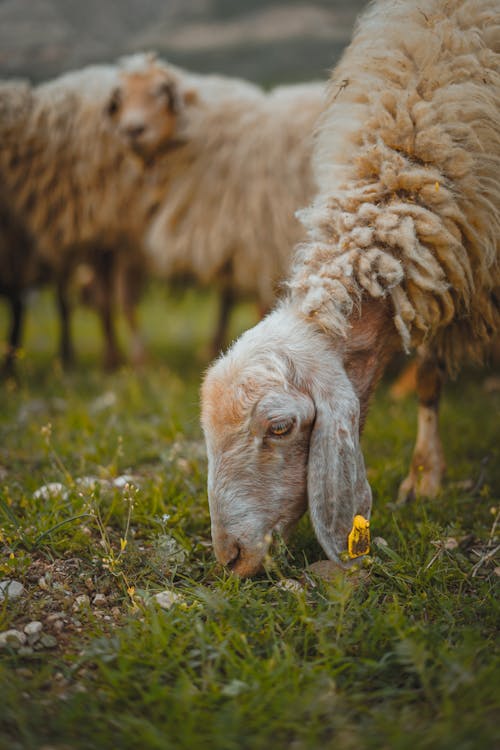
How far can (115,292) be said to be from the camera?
6.00m

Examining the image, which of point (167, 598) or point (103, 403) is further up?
point (103, 403)

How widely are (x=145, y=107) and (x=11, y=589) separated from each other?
12.6 feet

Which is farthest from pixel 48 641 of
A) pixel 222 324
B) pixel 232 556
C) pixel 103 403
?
pixel 222 324

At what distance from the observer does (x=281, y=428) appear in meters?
2.19

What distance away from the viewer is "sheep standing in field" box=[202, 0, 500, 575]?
7.24 ft

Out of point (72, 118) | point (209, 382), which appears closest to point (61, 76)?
point (72, 118)

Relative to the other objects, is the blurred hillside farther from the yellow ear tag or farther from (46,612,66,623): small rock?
(46,612,66,623): small rock

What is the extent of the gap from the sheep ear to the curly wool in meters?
0.33

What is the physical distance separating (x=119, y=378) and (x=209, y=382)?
3.00 metres

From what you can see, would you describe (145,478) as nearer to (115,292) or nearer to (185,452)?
(185,452)

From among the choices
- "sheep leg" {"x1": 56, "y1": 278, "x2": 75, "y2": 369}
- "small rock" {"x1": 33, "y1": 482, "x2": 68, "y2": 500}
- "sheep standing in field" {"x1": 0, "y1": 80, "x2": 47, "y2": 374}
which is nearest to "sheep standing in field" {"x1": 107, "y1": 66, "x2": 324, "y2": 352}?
"sheep standing in field" {"x1": 0, "y1": 80, "x2": 47, "y2": 374}

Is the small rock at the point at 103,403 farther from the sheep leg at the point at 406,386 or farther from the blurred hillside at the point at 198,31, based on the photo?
the blurred hillside at the point at 198,31

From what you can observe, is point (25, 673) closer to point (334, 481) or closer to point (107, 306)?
point (334, 481)

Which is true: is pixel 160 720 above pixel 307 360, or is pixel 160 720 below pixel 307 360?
below
